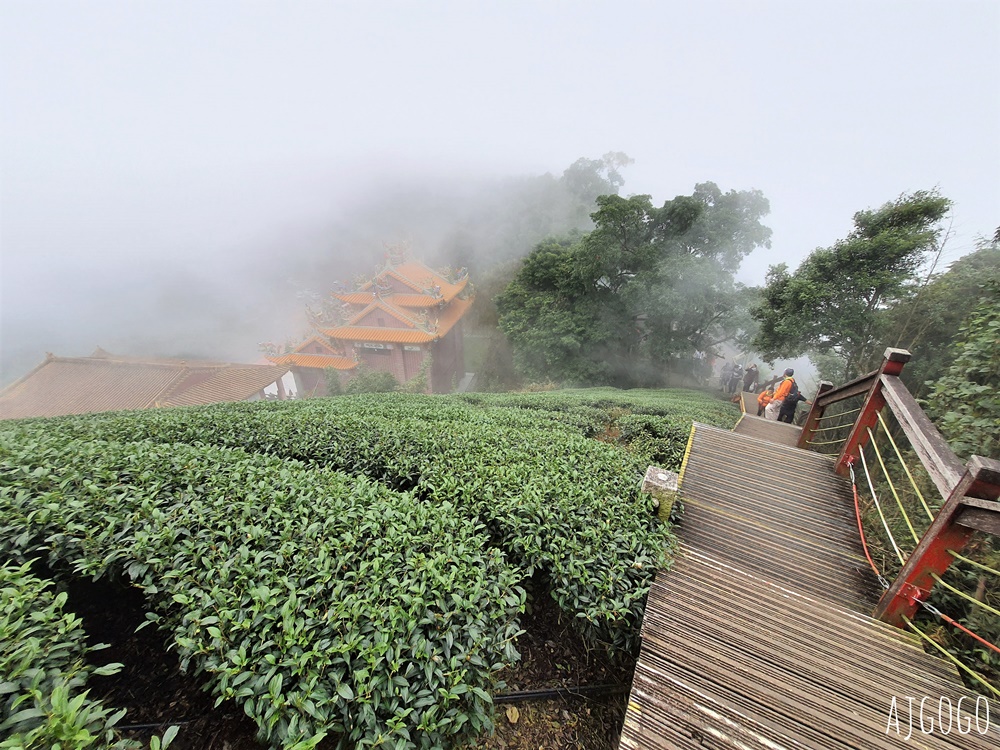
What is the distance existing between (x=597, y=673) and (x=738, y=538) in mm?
1710

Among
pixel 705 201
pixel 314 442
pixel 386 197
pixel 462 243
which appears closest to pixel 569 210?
pixel 462 243

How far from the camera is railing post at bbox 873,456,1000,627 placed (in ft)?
6.33

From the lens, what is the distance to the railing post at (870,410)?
11.1ft

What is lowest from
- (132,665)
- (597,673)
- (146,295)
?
(146,295)

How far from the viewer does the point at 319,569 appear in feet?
6.43

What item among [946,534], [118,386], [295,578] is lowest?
[118,386]

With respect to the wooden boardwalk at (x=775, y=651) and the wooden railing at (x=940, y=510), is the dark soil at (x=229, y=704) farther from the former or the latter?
the wooden railing at (x=940, y=510)

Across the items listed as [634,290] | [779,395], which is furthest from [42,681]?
[634,290]

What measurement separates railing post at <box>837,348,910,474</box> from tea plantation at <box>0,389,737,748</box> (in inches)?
87.4

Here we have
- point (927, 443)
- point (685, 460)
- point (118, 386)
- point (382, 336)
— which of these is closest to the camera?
point (927, 443)

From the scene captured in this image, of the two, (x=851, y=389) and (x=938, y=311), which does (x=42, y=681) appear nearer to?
(x=851, y=389)

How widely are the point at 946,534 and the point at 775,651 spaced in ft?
3.91

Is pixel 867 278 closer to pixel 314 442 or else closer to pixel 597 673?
pixel 597 673

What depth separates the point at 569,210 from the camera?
33.4 m
